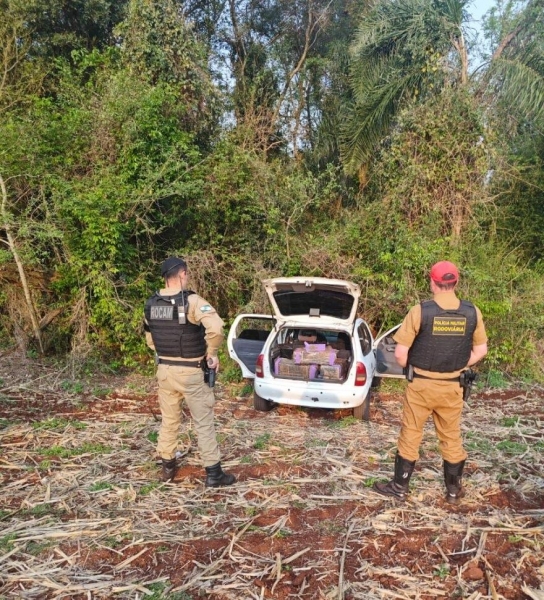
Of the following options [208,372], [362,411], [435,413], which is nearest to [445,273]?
[435,413]

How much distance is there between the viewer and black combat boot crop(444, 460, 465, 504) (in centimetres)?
382

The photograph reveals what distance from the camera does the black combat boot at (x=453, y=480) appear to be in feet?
12.5

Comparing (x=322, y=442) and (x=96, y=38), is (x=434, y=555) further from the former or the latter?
(x=96, y=38)

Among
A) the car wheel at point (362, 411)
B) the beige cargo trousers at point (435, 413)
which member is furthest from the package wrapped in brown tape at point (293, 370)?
the beige cargo trousers at point (435, 413)

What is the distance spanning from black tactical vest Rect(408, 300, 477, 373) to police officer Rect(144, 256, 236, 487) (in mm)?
1660

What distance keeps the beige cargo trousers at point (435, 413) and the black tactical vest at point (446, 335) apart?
15 centimetres

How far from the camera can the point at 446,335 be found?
12.1 feet

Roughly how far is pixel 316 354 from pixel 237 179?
4.69 metres

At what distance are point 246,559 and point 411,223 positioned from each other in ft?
26.0

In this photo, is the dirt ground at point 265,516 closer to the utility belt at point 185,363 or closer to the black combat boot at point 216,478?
the black combat boot at point 216,478

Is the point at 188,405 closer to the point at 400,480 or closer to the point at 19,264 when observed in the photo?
the point at 400,480

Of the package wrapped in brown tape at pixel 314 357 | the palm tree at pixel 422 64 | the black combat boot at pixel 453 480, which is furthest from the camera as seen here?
the palm tree at pixel 422 64

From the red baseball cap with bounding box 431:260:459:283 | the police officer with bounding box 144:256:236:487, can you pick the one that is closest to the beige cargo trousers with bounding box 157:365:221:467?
the police officer with bounding box 144:256:236:487

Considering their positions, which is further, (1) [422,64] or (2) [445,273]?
(1) [422,64]
